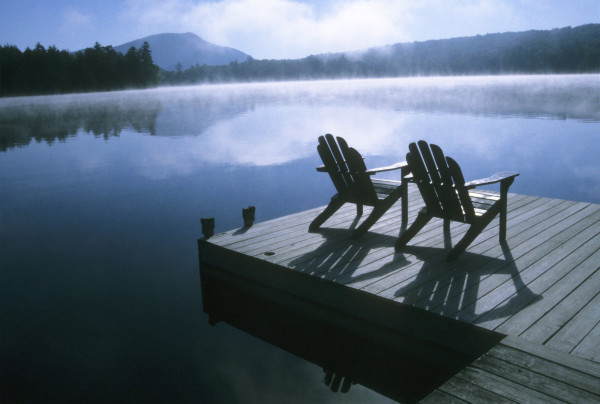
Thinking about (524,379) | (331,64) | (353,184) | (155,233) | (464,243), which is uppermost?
(331,64)

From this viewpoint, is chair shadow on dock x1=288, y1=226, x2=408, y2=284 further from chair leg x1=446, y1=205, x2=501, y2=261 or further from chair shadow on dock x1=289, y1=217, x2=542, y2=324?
chair leg x1=446, y1=205, x2=501, y2=261

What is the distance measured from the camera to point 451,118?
33500mm

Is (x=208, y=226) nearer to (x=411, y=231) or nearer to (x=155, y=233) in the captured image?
(x=411, y=231)

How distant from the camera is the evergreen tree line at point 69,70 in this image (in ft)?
244

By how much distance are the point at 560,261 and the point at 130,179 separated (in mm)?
13422

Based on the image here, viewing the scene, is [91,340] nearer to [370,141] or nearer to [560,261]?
[560,261]

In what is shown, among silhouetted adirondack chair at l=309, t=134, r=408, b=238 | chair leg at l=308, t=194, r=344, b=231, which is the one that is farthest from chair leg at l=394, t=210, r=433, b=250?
chair leg at l=308, t=194, r=344, b=231

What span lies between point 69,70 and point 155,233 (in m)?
84.0

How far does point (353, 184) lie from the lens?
16.9ft


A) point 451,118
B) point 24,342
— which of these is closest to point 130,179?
point 24,342

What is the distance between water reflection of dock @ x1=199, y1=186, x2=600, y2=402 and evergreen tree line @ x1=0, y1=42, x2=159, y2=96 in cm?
8136

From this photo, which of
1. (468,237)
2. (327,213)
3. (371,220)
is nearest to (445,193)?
(468,237)

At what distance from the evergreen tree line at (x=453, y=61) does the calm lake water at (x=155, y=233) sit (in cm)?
8678

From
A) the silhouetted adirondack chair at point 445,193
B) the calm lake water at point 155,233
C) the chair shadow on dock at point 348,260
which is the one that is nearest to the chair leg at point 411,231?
the silhouetted adirondack chair at point 445,193
